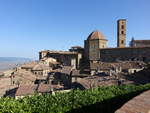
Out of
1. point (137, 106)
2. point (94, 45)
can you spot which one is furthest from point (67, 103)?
point (94, 45)

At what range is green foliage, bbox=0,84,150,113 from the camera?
15805mm

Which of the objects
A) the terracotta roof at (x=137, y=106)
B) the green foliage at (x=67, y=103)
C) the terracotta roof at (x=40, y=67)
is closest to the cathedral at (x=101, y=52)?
the terracotta roof at (x=40, y=67)

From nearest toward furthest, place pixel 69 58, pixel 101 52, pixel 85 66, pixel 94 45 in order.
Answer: pixel 101 52 < pixel 85 66 < pixel 94 45 < pixel 69 58

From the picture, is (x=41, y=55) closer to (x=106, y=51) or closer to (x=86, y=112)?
(x=106, y=51)

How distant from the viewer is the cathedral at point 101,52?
62219mm

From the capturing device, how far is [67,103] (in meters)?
18.9

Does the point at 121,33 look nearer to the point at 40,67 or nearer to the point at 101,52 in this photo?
the point at 101,52

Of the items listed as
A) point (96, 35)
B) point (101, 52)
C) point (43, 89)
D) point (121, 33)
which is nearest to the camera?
point (43, 89)

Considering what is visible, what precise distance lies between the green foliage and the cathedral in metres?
42.1

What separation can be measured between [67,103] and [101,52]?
50.4 metres

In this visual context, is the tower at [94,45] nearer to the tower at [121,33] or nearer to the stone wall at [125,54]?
the stone wall at [125,54]

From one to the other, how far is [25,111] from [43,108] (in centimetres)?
212

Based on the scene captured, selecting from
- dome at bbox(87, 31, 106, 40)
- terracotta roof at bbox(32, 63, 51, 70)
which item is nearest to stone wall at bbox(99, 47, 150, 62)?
dome at bbox(87, 31, 106, 40)

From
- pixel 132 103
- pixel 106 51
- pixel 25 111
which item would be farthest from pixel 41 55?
pixel 132 103
